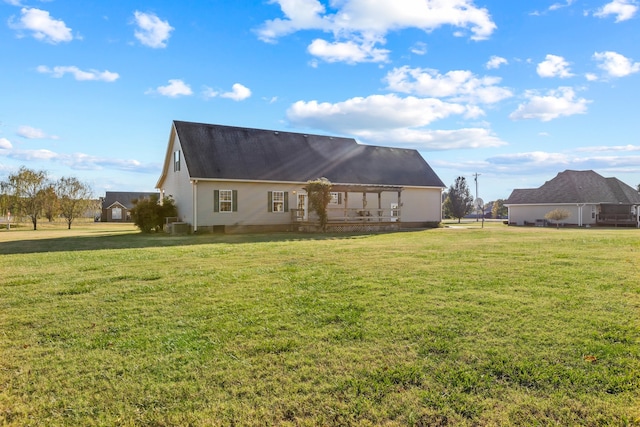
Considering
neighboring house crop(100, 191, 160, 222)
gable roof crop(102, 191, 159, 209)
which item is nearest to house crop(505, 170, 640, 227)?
neighboring house crop(100, 191, 160, 222)

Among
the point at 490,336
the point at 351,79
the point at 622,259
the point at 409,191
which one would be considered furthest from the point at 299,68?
the point at 490,336

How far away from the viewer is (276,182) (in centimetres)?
2292

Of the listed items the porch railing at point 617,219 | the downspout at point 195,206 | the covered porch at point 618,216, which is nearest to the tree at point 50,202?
the downspout at point 195,206

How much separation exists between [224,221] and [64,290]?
15.2m

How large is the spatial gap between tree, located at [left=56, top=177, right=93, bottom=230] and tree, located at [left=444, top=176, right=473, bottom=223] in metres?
41.7

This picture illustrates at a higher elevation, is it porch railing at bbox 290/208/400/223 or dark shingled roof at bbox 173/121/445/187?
dark shingled roof at bbox 173/121/445/187

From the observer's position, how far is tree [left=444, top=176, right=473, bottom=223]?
52.9 m

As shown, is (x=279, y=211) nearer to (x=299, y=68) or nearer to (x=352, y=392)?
(x=299, y=68)

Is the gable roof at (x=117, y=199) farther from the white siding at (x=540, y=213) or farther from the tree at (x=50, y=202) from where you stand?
the white siding at (x=540, y=213)

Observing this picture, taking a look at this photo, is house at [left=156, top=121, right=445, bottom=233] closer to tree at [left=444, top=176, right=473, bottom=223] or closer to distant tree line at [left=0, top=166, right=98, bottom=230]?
distant tree line at [left=0, top=166, right=98, bottom=230]

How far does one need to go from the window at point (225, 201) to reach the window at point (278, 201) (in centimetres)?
193

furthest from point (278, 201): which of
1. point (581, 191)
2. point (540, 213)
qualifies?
point (581, 191)

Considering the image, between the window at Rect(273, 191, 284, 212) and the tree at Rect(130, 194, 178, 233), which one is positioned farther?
the window at Rect(273, 191, 284, 212)

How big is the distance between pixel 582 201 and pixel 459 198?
17.9m
